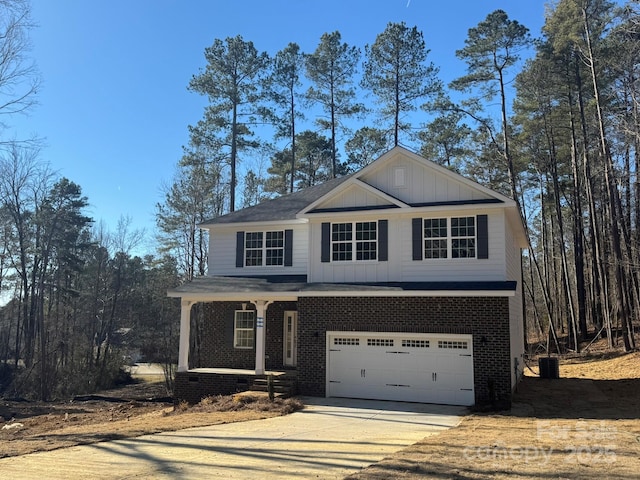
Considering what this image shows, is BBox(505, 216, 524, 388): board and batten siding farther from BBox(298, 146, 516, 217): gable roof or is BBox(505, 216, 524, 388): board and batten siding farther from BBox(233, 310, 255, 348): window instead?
BBox(233, 310, 255, 348): window

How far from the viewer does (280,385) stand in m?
14.8

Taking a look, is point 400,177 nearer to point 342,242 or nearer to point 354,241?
point 354,241

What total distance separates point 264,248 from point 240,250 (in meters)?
0.91

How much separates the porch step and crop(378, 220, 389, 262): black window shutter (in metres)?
4.55

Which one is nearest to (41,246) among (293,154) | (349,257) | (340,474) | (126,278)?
(126,278)

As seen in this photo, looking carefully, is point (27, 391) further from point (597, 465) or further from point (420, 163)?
point (597, 465)

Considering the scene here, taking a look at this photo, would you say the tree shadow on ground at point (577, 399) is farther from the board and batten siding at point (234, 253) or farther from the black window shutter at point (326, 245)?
the board and batten siding at point (234, 253)

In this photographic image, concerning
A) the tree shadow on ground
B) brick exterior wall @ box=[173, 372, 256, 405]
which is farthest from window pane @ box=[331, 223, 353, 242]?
the tree shadow on ground

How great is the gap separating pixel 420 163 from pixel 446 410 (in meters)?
7.29

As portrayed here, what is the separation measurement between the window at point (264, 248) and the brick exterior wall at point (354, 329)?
1.56 m

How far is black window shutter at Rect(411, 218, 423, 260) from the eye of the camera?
15.0 meters

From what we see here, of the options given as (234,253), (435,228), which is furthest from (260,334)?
(435,228)

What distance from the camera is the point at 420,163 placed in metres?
15.6

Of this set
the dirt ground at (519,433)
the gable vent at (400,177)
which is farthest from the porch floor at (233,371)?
the gable vent at (400,177)
